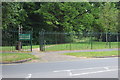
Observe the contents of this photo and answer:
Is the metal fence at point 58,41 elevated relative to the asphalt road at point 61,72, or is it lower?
elevated

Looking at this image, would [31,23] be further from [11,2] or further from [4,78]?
[4,78]

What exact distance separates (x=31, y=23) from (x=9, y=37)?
15236mm

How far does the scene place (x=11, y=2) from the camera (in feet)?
60.7

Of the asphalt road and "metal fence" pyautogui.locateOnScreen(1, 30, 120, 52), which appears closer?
the asphalt road

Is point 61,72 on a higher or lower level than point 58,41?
lower

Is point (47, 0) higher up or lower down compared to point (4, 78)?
higher up

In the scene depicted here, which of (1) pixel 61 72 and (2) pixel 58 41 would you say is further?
(2) pixel 58 41

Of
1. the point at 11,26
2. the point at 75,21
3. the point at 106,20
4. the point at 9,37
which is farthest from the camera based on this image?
the point at 75,21

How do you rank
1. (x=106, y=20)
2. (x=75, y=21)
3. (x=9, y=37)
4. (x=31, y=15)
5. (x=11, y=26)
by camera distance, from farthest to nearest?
(x=31, y=15)
(x=75, y=21)
(x=11, y=26)
(x=106, y=20)
(x=9, y=37)

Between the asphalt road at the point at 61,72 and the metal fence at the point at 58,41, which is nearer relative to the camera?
the asphalt road at the point at 61,72

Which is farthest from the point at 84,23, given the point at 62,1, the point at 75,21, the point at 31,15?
the point at 31,15

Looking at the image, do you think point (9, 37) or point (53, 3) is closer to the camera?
point (9, 37)

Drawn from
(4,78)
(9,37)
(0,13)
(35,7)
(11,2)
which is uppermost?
(35,7)

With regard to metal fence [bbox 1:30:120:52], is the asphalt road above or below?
below
